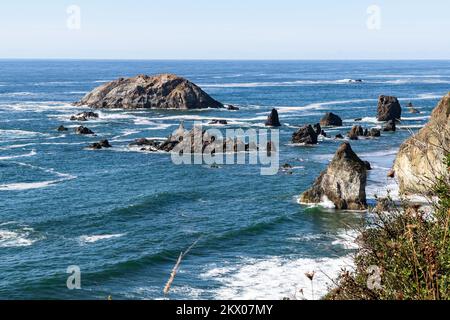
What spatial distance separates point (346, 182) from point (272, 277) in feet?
59.6

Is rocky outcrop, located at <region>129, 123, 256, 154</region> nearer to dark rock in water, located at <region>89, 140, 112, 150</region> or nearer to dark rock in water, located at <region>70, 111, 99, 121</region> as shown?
dark rock in water, located at <region>89, 140, 112, 150</region>

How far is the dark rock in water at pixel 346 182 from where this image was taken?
48.5m

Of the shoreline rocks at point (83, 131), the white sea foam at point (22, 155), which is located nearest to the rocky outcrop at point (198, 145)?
the white sea foam at point (22, 155)

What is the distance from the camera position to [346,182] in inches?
1923

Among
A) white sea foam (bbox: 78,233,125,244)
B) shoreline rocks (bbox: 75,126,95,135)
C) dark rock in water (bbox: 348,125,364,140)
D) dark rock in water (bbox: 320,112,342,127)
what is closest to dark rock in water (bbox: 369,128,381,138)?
dark rock in water (bbox: 348,125,364,140)

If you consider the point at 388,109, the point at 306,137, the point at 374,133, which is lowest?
the point at 306,137

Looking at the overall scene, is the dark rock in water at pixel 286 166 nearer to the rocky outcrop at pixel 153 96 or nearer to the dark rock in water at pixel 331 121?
the dark rock in water at pixel 331 121

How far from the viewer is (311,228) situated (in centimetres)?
4394

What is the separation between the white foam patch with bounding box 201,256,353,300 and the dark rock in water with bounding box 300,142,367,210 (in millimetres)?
13456

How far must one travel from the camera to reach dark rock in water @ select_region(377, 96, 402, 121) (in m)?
106

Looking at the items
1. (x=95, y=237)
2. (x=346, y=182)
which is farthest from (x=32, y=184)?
(x=346, y=182)

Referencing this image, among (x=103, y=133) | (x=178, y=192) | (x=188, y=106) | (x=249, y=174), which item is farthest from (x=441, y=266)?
(x=188, y=106)

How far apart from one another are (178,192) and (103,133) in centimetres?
4291

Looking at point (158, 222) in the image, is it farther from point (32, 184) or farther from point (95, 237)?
point (32, 184)
